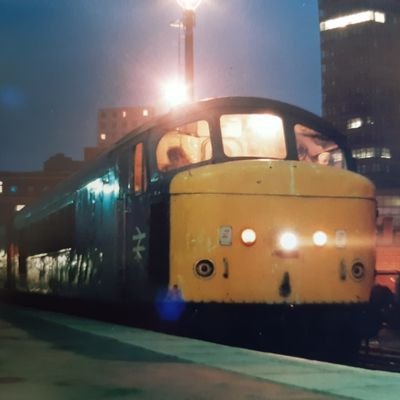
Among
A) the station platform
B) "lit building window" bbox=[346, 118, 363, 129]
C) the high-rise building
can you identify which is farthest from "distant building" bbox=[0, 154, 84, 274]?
the station platform

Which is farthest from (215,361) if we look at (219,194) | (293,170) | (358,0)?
(358,0)

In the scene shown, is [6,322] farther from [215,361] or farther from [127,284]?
[215,361]

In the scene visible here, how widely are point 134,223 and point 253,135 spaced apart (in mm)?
2150

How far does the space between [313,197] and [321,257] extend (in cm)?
81

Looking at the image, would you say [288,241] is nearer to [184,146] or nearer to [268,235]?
[268,235]

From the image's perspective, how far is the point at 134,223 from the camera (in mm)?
11375

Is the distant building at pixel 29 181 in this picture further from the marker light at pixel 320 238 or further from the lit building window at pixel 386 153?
the marker light at pixel 320 238

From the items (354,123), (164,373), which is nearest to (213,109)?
(164,373)

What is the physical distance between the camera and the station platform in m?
6.07

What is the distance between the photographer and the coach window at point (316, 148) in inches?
459

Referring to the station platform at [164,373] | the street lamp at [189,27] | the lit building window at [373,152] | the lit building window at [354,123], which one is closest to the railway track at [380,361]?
the station platform at [164,373]

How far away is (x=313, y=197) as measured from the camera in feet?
34.7

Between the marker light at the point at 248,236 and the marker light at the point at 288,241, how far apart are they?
389 millimetres

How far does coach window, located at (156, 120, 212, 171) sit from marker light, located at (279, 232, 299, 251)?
5.08 feet
